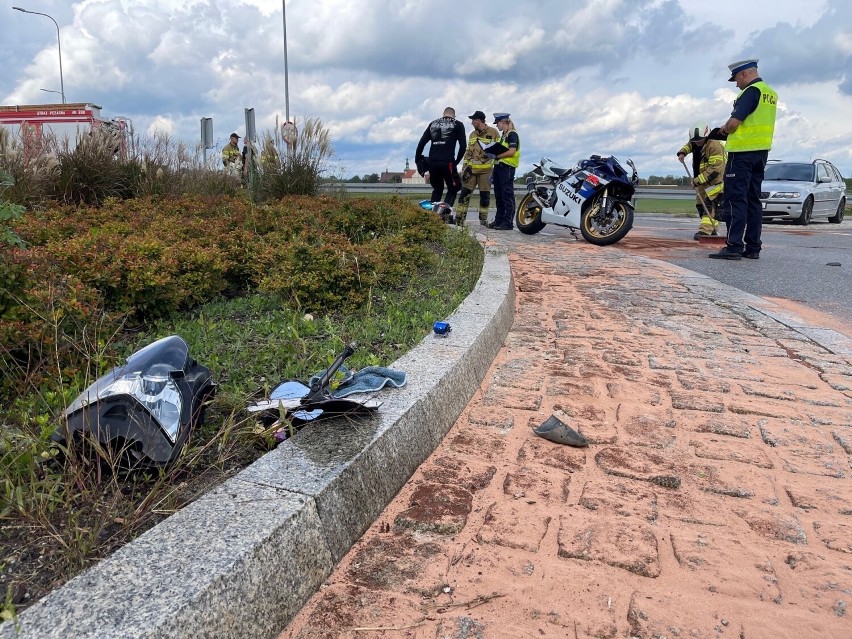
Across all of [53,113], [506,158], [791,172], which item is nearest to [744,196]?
[506,158]

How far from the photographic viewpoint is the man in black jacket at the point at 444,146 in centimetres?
1149

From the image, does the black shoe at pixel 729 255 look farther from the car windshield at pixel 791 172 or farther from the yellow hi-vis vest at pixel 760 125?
the car windshield at pixel 791 172

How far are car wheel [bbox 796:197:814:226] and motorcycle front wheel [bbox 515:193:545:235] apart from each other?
8.62 m

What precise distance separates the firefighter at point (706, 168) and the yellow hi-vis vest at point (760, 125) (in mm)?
2545

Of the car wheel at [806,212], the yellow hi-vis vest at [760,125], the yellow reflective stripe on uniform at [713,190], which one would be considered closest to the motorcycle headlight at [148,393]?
the yellow hi-vis vest at [760,125]

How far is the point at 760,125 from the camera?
8.41 metres

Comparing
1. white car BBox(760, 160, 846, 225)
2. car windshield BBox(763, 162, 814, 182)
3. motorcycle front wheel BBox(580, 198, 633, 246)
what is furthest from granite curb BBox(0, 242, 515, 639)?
car windshield BBox(763, 162, 814, 182)

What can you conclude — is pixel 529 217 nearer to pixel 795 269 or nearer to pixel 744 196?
pixel 744 196

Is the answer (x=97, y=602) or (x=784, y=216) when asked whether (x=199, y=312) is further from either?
(x=784, y=216)

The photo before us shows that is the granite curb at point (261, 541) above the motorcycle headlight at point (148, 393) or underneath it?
underneath

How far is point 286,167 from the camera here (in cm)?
934

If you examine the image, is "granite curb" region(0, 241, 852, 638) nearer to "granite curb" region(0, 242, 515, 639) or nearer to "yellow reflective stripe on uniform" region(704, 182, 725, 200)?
"granite curb" region(0, 242, 515, 639)

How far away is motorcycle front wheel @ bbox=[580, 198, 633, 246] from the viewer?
395 inches

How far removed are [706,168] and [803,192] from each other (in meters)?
6.85
